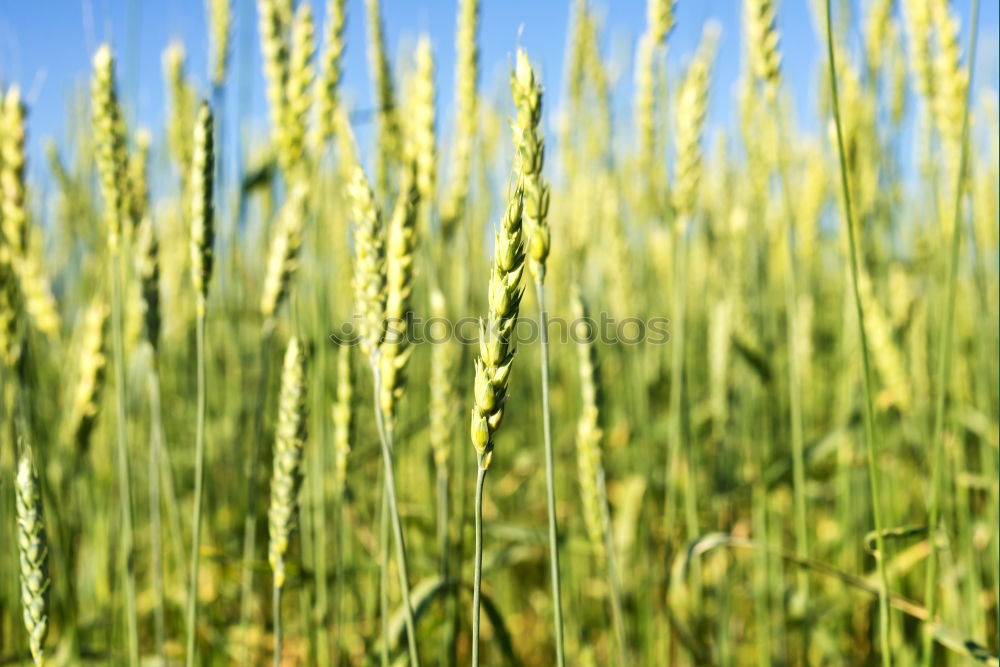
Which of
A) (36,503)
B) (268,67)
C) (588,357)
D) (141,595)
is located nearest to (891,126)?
(588,357)

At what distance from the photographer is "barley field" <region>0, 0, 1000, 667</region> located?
81cm

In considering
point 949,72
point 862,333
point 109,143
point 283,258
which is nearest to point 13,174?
point 109,143

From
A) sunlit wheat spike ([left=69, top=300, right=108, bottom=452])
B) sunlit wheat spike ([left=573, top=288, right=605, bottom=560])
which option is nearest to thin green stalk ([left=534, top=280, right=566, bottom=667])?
sunlit wheat spike ([left=573, top=288, right=605, bottom=560])

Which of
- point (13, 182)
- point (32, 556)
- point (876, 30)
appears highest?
point (876, 30)

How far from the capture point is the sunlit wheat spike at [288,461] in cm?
81

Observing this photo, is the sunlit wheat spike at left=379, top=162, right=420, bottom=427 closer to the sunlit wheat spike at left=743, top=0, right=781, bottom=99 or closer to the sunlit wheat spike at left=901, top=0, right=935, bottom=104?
the sunlit wheat spike at left=743, top=0, right=781, bottom=99

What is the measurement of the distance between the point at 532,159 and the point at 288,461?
1.43ft

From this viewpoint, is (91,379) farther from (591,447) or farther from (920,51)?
(920,51)

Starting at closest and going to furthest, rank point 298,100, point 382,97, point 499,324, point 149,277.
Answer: point 499,324 → point 149,277 → point 298,100 → point 382,97

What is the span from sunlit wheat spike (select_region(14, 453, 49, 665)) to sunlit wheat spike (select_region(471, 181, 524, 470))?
Result: 16.9 inches

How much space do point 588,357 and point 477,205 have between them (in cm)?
186

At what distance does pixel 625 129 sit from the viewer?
279 centimetres

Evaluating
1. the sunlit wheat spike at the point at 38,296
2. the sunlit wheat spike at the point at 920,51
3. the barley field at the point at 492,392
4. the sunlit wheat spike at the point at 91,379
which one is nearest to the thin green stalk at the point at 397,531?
the barley field at the point at 492,392

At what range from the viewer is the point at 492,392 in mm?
544
